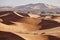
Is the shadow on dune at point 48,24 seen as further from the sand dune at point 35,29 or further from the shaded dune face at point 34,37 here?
the shaded dune face at point 34,37

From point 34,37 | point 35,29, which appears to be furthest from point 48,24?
point 34,37

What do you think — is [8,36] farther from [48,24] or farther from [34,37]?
[48,24]

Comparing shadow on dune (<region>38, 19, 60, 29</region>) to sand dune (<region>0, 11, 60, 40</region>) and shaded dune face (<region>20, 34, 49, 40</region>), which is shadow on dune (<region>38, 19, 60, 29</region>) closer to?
sand dune (<region>0, 11, 60, 40</region>)

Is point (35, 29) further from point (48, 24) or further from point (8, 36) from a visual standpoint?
point (8, 36)

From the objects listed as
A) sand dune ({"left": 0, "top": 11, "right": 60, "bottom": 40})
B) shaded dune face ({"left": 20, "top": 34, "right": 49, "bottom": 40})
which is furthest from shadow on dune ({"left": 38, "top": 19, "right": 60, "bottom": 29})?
shaded dune face ({"left": 20, "top": 34, "right": 49, "bottom": 40})

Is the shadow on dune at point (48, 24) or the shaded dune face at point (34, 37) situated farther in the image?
the shadow on dune at point (48, 24)

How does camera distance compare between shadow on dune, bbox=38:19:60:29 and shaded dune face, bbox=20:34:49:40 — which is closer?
shaded dune face, bbox=20:34:49:40

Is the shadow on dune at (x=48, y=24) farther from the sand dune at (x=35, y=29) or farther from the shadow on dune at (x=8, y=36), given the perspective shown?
the shadow on dune at (x=8, y=36)

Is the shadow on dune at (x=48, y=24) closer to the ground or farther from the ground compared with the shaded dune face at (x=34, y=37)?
farther from the ground

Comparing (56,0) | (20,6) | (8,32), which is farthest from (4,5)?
(8,32)

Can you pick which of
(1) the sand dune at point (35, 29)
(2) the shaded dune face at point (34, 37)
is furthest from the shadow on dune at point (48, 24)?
(2) the shaded dune face at point (34, 37)

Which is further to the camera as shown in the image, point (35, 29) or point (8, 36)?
point (35, 29)
